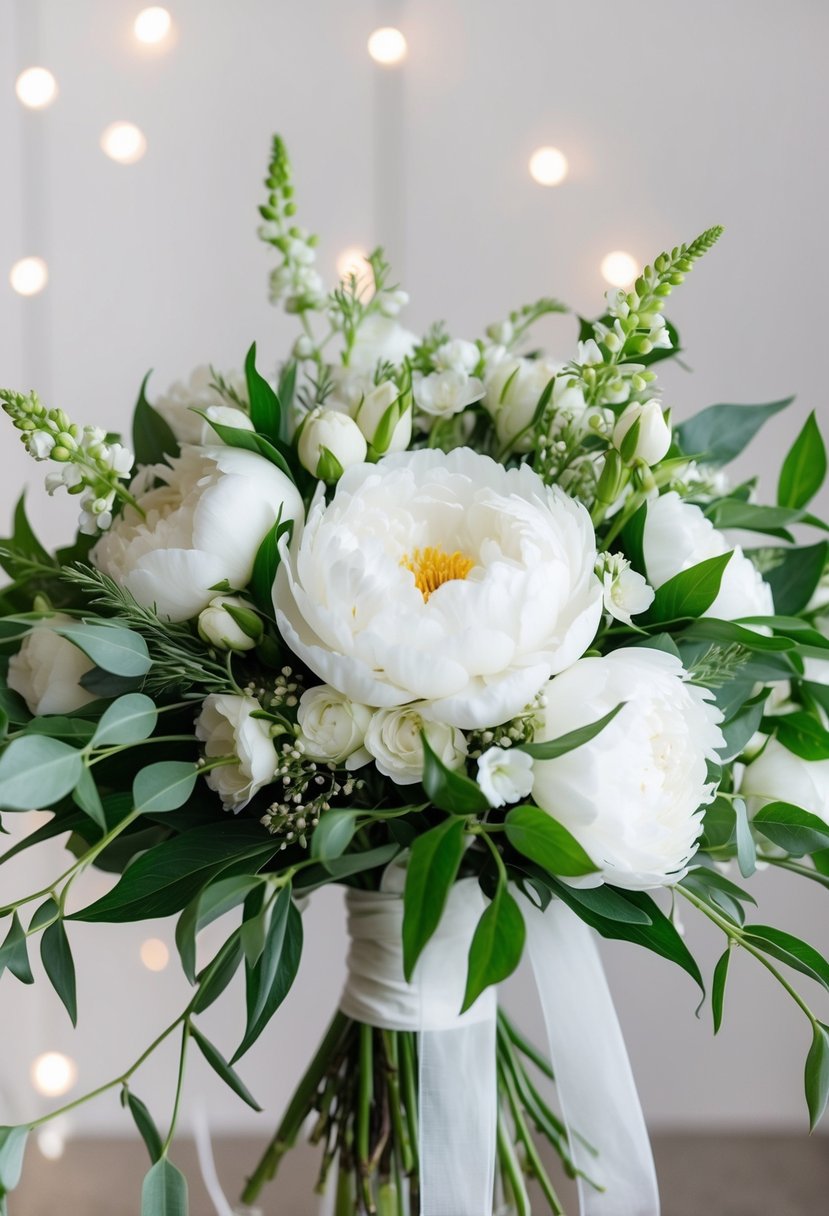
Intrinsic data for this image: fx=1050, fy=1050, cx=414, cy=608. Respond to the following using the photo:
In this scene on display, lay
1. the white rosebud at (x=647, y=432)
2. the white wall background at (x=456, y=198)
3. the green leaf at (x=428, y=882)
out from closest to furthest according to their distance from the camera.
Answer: the green leaf at (x=428, y=882) → the white rosebud at (x=647, y=432) → the white wall background at (x=456, y=198)

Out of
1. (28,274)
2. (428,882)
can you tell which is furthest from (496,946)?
(28,274)

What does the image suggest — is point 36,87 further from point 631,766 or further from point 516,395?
point 631,766

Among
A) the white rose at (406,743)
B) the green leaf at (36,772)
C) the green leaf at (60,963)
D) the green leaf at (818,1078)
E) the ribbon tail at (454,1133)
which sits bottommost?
the ribbon tail at (454,1133)

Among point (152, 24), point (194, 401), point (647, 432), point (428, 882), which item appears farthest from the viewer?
point (152, 24)

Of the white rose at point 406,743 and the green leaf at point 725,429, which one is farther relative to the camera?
the green leaf at point 725,429

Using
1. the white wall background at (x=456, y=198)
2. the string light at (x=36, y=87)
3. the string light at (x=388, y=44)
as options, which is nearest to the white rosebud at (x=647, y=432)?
the white wall background at (x=456, y=198)

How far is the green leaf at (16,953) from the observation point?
451mm

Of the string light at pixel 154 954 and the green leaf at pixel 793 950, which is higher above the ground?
the green leaf at pixel 793 950

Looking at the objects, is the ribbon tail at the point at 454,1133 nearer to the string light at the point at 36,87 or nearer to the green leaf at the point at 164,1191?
the green leaf at the point at 164,1191

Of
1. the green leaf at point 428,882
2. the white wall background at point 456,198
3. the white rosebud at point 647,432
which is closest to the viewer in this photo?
the green leaf at point 428,882

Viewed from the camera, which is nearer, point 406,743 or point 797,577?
point 406,743

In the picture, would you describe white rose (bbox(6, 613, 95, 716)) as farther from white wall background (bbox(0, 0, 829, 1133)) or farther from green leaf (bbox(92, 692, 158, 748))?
white wall background (bbox(0, 0, 829, 1133))

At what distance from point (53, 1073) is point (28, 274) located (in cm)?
79

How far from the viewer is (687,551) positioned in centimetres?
52
